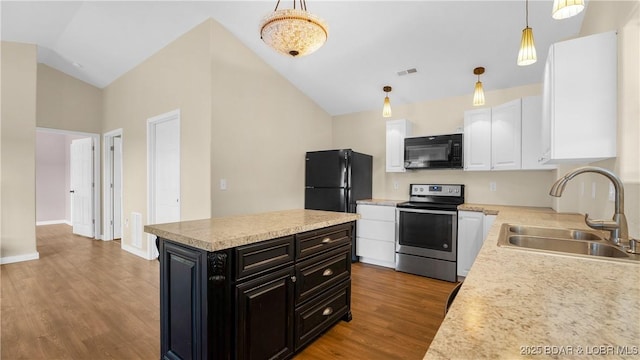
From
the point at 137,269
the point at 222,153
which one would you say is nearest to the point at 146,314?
the point at 137,269

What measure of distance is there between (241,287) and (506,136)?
10.8ft

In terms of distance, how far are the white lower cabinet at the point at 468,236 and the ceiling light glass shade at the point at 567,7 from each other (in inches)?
90.9

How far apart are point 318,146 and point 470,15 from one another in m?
2.78

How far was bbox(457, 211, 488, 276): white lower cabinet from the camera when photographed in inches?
124

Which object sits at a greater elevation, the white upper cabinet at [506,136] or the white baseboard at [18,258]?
the white upper cabinet at [506,136]

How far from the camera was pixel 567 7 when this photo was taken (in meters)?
1.21

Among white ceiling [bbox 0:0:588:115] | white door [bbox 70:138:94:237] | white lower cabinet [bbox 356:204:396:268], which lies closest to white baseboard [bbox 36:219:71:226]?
white door [bbox 70:138:94:237]

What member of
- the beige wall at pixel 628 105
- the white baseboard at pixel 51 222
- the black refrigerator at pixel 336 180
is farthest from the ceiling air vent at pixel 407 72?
the white baseboard at pixel 51 222

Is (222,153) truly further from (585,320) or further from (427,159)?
(585,320)

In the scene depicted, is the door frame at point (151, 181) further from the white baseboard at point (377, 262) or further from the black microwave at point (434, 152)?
the black microwave at point (434, 152)

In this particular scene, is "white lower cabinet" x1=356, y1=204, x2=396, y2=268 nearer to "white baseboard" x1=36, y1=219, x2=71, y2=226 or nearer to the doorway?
the doorway

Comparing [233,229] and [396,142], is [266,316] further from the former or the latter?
[396,142]

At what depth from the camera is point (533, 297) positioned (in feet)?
2.41

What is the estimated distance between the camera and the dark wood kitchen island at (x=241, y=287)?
A: 1427mm
